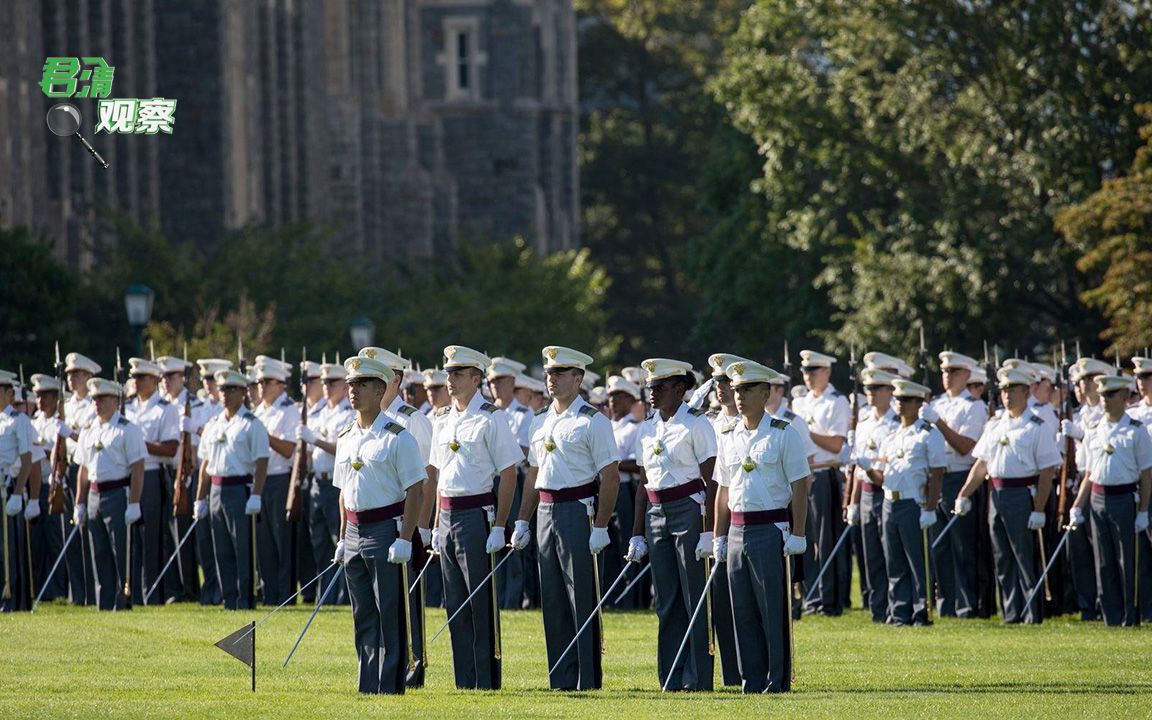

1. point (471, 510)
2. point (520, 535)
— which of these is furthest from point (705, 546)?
point (471, 510)

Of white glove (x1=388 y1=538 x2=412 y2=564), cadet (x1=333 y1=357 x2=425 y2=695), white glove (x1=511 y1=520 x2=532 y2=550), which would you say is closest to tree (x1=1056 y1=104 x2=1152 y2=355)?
white glove (x1=511 y1=520 x2=532 y2=550)

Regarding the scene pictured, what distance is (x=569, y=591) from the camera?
1345cm

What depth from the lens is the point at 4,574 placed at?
2012 cm

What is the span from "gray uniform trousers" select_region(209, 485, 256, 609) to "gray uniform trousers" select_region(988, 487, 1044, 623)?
6.33 meters

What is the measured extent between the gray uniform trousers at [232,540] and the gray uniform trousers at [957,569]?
5879 mm

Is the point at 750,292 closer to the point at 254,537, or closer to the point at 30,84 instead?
the point at 30,84

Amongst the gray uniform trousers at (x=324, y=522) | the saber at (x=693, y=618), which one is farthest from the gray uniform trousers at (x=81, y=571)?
the saber at (x=693, y=618)

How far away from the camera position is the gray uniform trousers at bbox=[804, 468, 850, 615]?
19.1 meters

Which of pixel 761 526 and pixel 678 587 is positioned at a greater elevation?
pixel 761 526

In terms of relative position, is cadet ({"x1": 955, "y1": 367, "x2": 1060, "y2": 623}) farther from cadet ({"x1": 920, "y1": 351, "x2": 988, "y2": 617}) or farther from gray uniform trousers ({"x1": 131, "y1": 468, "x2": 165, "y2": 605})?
gray uniform trousers ({"x1": 131, "y1": 468, "x2": 165, "y2": 605})

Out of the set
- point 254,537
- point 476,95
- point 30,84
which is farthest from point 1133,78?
point 476,95

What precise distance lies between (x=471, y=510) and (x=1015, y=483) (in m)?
5.99

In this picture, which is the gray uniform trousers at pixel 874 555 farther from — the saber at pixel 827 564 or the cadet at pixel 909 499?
the saber at pixel 827 564

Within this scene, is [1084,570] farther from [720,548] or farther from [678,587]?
[720,548]
